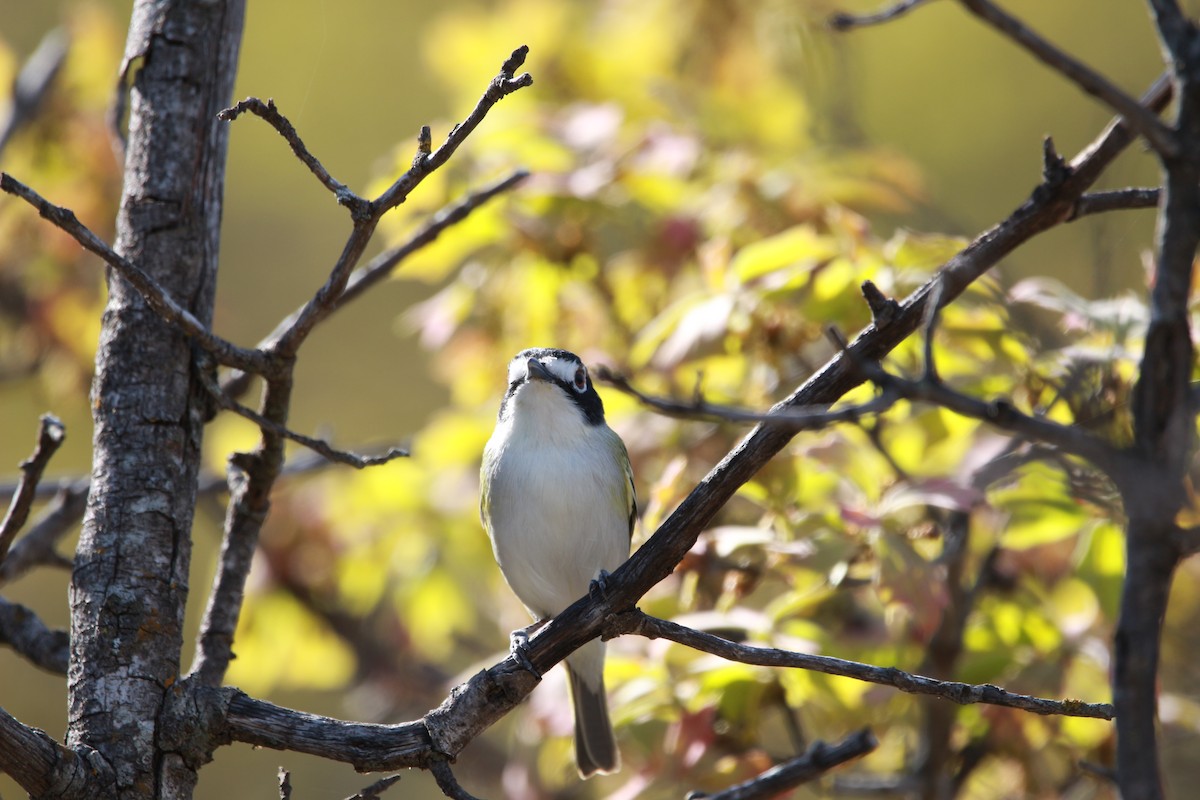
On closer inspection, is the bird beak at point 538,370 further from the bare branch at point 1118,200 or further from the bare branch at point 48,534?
the bare branch at point 1118,200

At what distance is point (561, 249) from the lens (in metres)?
3.76

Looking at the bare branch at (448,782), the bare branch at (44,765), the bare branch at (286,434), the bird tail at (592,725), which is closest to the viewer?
the bare branch at (44,765)

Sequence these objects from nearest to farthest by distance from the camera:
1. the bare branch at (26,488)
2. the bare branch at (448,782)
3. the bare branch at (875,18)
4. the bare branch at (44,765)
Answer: the bare branch at (875,18), the bare branch at (44,765), the bare branch at (448,782), the bare branch at (26,488)

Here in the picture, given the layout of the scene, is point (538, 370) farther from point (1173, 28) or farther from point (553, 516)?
point (1173, 28)

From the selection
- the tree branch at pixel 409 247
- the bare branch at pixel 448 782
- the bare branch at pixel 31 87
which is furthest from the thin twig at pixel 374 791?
the bare branch at pixel 31 87

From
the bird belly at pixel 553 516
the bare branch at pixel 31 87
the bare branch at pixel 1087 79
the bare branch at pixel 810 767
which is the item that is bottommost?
the bare branch at pixel 810 767

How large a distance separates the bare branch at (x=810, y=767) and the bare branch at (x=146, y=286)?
3.94 ft

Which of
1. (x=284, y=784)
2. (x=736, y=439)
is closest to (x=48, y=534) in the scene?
(x=284, y=784)

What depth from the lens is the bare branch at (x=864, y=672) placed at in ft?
5.79

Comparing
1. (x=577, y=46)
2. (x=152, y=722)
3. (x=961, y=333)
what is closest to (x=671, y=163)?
(x=961, y=333)

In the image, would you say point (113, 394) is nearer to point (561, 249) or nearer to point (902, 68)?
point (561, 249)

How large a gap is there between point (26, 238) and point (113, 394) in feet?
8.74

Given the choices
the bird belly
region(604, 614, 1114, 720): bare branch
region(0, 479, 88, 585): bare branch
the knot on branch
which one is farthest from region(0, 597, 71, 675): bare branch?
the bird belly

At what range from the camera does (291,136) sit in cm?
174
